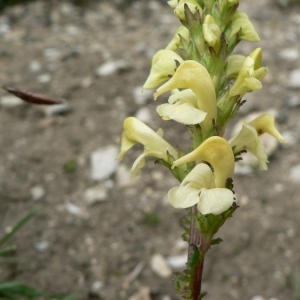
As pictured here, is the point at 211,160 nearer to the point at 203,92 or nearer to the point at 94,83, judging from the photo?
the point at 203,92

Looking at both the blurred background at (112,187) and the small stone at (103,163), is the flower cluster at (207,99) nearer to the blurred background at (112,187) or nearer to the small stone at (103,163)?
the blurred background at (112,187)

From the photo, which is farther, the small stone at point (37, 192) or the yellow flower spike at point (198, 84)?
the small stone at point (37, 192)

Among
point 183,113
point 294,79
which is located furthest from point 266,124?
point 294,79

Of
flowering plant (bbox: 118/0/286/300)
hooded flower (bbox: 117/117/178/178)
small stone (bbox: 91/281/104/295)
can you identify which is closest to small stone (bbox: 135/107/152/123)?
small stone (bbox: 91/281/104/295)

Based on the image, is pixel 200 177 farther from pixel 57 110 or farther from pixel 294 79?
pixel 294 79

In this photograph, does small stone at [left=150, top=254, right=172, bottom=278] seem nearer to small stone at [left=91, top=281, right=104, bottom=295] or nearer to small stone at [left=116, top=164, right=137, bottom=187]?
small stone at [left=91, top=281, right=104, bottom=295]

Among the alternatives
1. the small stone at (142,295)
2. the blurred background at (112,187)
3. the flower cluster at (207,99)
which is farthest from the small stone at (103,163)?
the flower cluster at (207,99)
